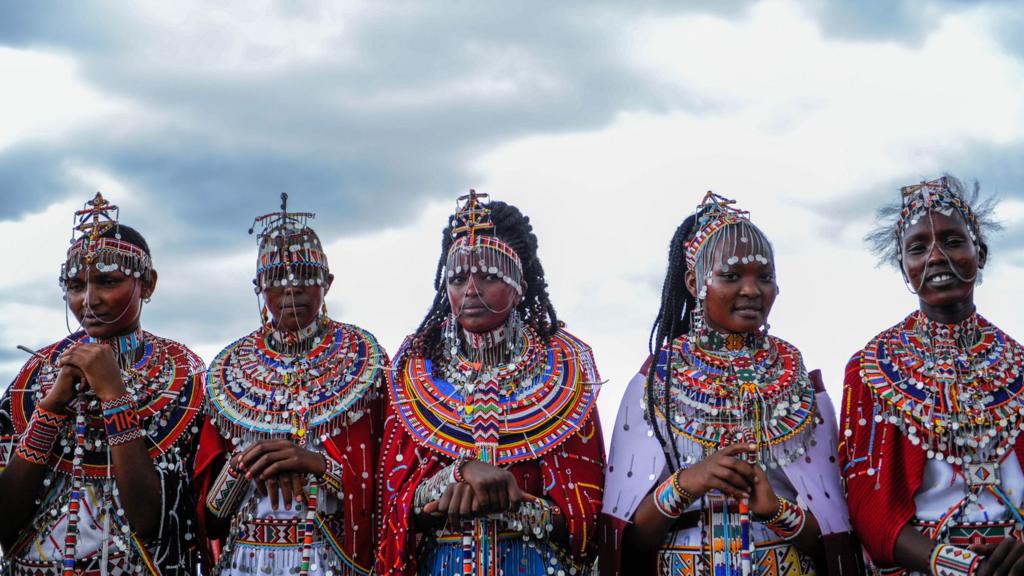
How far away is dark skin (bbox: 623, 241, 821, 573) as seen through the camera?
16.7 ft

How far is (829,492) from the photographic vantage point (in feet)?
17.9

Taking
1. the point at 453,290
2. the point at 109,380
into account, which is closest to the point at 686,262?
the point at 453,290

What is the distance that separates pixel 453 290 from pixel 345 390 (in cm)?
83

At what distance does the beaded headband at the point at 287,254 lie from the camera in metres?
6.11

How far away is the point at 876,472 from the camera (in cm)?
534

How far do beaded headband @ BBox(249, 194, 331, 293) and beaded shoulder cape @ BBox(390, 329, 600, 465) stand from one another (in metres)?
0.69

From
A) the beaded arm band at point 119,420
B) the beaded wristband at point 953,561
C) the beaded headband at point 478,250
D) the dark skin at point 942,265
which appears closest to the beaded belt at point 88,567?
the beaded arm band at point 119,420

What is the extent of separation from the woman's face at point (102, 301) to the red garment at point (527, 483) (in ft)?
5.32

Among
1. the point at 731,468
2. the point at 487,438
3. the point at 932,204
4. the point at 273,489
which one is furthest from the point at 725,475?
the point at 273,489

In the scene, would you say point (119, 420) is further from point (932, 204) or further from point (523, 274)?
point (932, 204)

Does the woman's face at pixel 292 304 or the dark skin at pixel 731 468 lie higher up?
the woman's face at pixel 292 304

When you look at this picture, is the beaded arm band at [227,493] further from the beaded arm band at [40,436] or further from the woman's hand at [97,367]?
the beaded arm band at [40,436]

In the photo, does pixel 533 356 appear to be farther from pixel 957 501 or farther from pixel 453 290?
pixel 957 501

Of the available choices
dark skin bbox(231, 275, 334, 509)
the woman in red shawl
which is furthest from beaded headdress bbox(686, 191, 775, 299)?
dark skin bbox(231, 275, 334, 509)
